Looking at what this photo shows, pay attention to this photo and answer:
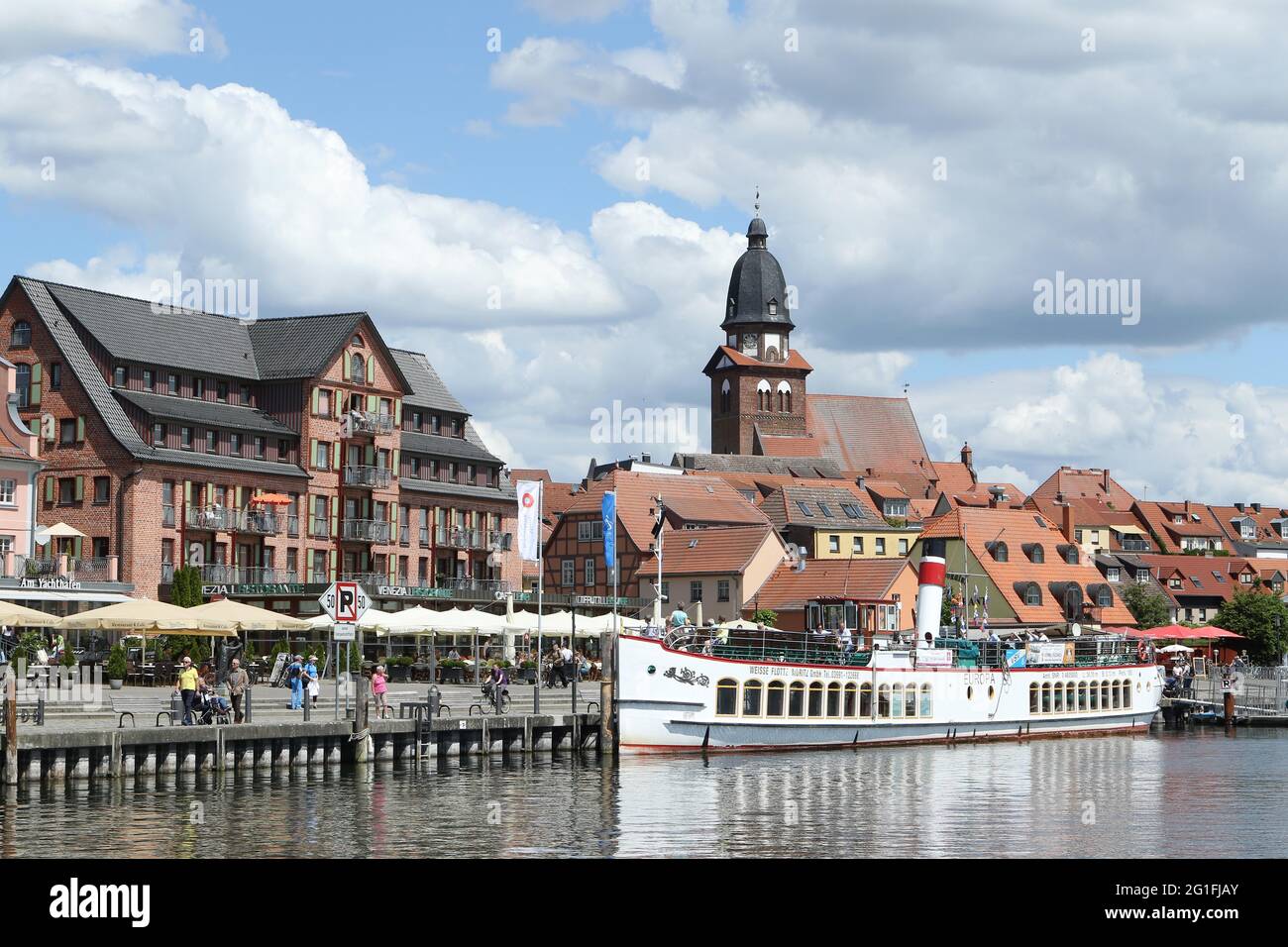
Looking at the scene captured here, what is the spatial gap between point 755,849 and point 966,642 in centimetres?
3412

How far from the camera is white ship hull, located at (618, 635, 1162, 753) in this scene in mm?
54844

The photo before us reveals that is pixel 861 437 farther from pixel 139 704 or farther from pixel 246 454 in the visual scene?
pixel 139 704

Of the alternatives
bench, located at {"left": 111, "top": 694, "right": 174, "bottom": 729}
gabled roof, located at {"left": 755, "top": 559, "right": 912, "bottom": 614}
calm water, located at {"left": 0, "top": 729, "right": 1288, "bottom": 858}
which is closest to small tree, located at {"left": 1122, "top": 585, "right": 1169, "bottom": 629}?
gabled roof, located at {"left": 755, "top": 559, "right": 912, "bottom": 614}

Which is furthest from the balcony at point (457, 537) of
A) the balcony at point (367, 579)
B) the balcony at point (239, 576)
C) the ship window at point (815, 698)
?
the ship window at point (815, 698)

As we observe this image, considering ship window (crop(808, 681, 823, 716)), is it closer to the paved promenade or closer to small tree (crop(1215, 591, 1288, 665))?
the paved promenade

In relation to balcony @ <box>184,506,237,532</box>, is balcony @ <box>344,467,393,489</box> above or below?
above

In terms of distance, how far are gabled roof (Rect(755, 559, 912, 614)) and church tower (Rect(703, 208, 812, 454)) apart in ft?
277

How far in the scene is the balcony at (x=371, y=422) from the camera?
101 meters

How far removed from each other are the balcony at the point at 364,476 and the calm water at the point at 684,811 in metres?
49.4

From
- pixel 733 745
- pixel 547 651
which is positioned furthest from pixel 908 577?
pixel 733 745

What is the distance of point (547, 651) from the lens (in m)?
87.7

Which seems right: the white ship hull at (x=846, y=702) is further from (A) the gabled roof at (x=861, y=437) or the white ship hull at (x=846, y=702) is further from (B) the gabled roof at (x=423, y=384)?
(A) the gabled roof at (x=861, y=437)

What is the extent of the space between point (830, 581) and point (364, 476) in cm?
2673
